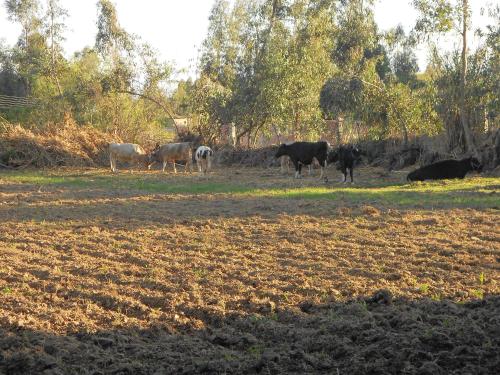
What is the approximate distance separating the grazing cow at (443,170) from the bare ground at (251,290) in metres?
7.00

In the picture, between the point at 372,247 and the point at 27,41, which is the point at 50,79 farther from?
the point at 372,247

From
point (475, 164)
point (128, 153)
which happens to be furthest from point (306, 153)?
point (128, 153)

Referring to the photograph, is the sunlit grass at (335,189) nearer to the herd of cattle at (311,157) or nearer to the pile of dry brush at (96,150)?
the herd of cattle at (311,157)

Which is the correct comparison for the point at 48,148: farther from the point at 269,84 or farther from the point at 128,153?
the point at 269,84

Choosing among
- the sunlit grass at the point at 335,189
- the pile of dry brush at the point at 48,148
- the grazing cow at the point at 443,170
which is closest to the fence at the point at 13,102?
the pile of dry brush at the point at 48,148

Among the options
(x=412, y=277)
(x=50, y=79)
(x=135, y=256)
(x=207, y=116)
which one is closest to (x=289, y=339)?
(x=412, y=277)

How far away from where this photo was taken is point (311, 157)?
24031 mm

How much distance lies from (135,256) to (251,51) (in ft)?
87.4

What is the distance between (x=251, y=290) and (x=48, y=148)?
24100 millimetres

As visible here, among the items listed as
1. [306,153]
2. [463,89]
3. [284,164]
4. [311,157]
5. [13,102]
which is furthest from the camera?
[13,102]

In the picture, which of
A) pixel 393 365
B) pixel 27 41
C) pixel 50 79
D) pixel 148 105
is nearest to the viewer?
pixel 393 365

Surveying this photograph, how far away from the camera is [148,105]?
123 feet

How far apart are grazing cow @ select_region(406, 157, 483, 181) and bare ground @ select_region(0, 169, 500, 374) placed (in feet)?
23.0

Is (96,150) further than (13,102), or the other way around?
(13,102)
